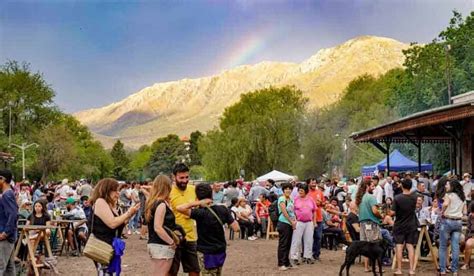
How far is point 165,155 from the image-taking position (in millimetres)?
143375

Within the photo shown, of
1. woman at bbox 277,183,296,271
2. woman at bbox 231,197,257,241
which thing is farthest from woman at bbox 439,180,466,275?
woman at bbox 231,197,257,241

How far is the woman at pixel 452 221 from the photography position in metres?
11.1

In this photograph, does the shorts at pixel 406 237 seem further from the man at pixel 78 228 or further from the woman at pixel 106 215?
the man at pixel 78 228

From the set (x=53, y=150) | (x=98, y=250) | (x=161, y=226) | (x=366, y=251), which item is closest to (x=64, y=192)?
(x=366, y=251)

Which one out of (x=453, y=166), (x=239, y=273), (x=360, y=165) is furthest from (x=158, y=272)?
(x=360, y=165)

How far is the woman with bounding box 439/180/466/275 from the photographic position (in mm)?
11125

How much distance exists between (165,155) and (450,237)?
438ft

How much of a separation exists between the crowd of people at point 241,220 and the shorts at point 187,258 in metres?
0.01

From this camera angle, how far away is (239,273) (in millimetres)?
12398

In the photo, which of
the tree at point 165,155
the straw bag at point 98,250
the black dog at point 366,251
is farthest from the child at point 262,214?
the tree at point 165,155

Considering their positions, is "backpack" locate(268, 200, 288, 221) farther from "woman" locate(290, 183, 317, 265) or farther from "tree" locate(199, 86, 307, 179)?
"tree" locate(199, 86, 307, 179)

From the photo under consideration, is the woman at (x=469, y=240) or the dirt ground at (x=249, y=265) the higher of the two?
the woman at (x=469, y=240)

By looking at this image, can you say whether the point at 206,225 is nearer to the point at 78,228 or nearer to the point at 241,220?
the point at 78,228

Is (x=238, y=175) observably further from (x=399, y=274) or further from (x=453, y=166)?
(x=399, y=274)
